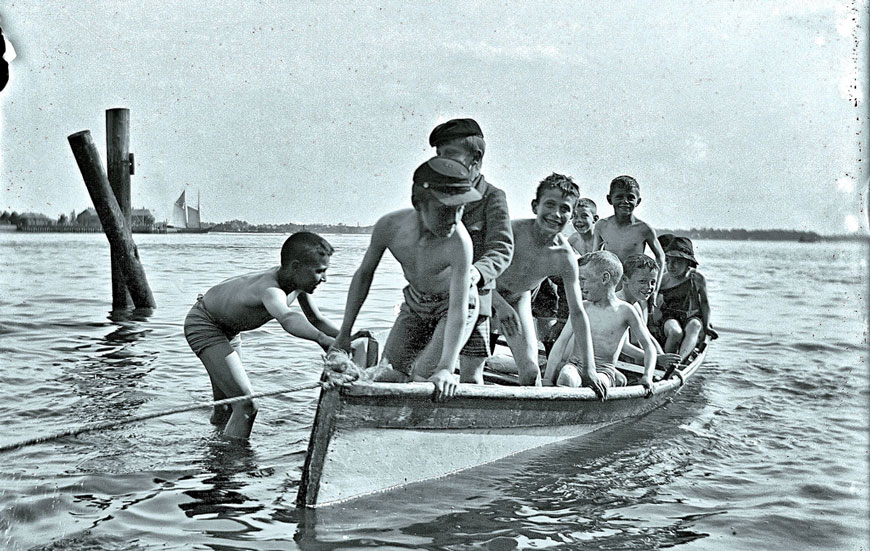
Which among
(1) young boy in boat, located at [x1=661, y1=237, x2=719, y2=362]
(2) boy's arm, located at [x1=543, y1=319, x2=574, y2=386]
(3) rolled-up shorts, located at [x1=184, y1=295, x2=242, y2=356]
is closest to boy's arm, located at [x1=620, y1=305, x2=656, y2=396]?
(2) boy's arm, located at [x1=543, y1=319, x2=574, y2=386]

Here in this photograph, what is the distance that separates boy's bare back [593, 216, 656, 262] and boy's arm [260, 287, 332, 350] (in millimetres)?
4061

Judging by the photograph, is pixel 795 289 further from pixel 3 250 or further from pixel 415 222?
pixel 3 250

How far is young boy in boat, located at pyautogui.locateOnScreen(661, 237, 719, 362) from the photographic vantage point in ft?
29.1

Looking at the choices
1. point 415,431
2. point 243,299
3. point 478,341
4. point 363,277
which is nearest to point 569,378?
point 478,341

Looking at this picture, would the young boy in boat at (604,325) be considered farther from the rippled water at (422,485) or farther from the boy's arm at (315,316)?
the boy's arm at (315,316)

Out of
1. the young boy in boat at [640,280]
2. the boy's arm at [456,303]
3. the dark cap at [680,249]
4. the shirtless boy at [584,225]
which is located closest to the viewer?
the boy's arm at [456,303]

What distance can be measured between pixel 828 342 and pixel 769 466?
27.2 feet

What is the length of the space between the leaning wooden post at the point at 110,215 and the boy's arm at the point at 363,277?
8.11 m

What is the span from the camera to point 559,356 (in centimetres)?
639

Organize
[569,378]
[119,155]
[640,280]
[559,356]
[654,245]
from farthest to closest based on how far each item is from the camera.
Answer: [119,155]
[654,245]
[640,280]
[559,356]
[569,378]

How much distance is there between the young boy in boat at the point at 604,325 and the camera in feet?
21.0

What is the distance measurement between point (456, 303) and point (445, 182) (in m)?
0.65

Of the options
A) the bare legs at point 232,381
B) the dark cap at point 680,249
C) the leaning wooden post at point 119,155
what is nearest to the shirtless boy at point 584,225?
the dark cap at point 680,249

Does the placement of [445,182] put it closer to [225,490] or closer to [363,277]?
[363,277]
